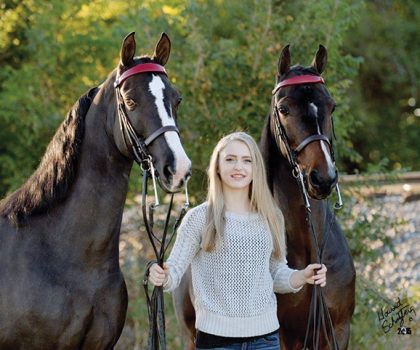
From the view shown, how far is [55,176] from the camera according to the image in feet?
13.4

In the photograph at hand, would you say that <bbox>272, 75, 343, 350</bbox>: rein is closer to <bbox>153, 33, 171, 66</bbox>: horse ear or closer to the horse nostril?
<bbox>153, 33, 171, 66</bbox>: horse ear

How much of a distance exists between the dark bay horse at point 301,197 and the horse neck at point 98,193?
0.94m

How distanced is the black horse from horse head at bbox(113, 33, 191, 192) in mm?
850

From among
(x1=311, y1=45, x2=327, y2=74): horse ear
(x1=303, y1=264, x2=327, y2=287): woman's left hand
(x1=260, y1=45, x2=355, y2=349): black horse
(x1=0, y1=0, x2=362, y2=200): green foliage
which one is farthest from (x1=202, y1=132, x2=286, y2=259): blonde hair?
(x1=0, y1=0, x2=362, y2=200): green foliage

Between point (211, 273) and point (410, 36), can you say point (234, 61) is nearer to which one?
point (211, 273)

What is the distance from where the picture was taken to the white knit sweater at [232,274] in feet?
13.0

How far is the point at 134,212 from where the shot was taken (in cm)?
817

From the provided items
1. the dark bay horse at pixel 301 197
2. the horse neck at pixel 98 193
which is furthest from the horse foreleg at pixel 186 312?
the horse neck at pixel 98 193

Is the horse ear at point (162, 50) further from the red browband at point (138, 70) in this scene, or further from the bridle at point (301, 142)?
the bridle at point (301, 142)

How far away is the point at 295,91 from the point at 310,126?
24 cm

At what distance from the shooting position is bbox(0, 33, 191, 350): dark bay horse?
12.7 feet

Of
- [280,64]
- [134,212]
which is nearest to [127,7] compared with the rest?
[134,212]

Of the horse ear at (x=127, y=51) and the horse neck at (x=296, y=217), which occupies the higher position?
the horse ear at (x=127, y=51)
